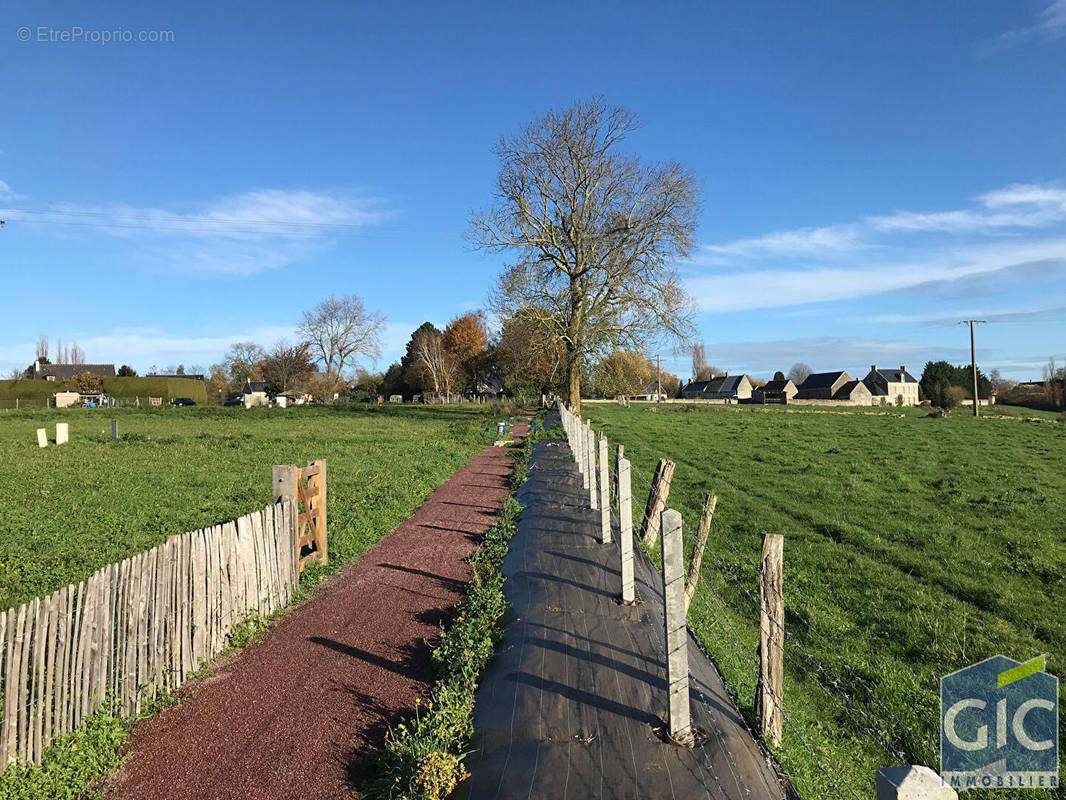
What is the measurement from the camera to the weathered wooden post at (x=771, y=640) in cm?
469

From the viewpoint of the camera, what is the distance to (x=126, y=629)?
561cm

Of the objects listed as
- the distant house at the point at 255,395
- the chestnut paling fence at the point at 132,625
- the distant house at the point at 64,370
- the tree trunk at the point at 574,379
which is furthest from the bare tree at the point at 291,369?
the chestnut paling fence at the point at 132,625

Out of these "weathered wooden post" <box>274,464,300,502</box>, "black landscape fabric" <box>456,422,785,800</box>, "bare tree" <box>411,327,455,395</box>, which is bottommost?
"black landscape fabric" <box>456,422,785,800</box>

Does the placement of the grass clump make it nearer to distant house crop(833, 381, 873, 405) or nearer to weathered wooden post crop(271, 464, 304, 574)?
weathered wooden post crop(271, 464, 304, 574)

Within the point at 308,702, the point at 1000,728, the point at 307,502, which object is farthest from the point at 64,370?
the point at 1000,728

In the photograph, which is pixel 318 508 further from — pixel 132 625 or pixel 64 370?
pixel 64 370

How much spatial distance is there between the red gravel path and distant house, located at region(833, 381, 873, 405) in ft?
288

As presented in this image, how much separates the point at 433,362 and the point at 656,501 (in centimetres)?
7551

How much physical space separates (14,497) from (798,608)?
16.0 m

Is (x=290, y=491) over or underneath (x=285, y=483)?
underneath

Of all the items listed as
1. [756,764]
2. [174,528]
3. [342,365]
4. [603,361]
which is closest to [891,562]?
[756,764]

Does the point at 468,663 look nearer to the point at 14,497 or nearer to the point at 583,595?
the point at 583,595

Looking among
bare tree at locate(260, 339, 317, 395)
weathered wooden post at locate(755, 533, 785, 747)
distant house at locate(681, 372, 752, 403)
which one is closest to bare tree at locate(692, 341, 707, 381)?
distant house at locate(681, 372, 752, 403)

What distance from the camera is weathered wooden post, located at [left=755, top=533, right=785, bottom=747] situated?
469cm
